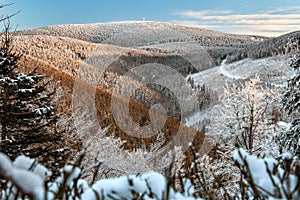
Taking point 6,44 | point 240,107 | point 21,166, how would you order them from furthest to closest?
point 240,107 → point 6,44 → point 21,166

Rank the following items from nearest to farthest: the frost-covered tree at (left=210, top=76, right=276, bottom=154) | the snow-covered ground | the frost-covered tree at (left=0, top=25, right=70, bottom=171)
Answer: the frost-covered tree at (left=0, top=25, right=70, bottom=171) → the frost-covered tree at (left=210, top=76, right=276, bottom=154) → the snow-covered ground

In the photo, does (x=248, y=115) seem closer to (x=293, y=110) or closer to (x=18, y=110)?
(x=293, y=110)

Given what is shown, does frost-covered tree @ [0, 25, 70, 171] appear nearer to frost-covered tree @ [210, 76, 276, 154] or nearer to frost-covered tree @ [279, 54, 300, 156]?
frost-covered tree @ [279, 54, 300, 156]

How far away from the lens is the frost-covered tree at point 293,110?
8070 mm

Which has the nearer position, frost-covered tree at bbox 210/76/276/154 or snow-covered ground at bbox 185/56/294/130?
frost-covered tree at bbox 210/76/276/154

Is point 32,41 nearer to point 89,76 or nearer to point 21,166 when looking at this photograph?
point 89,76

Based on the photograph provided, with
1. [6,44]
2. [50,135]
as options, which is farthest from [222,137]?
[6,44]

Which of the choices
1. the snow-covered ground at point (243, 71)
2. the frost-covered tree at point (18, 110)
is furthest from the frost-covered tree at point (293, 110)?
the snow-covered ground at point (243, 71)

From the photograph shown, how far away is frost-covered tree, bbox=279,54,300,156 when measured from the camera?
8070 millimetres

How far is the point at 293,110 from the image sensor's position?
27.0 ft

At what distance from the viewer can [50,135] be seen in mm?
8789

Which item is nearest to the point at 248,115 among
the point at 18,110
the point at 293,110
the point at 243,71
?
the point at 293,110

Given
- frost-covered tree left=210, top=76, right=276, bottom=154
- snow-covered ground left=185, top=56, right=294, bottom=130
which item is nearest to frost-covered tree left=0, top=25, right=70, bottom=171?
frost-covered tree left=210, top=76, right=276, bottom=154

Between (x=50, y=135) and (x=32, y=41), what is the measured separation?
156m
